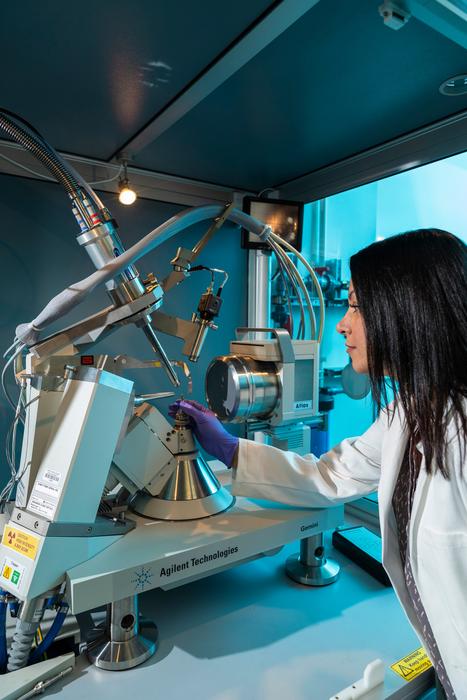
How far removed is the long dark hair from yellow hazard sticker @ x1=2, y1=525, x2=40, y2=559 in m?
0.70

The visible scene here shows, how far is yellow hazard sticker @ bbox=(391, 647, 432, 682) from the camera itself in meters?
0.82

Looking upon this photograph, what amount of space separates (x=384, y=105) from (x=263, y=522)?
115cm

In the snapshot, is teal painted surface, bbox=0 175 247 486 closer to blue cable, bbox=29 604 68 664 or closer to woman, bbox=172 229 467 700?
blue cable, bbox=29 604 68 664

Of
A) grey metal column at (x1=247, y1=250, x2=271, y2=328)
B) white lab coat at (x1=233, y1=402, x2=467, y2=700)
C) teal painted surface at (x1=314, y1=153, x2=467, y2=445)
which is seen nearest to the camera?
white lab coat at (x1=233, y1=402, x2=467, y2=700)

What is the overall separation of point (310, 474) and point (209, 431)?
28cm

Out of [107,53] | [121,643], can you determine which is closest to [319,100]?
[107,53]

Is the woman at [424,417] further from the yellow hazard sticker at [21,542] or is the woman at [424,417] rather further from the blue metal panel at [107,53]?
the yellow hazard sticker at [21,542]

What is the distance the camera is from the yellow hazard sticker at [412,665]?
0.82 meters

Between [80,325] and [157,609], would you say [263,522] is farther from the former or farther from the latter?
[80,325]

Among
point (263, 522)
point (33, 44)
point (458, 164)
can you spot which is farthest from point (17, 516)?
point (458, 164)

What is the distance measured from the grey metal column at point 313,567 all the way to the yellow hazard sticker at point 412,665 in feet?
0.86

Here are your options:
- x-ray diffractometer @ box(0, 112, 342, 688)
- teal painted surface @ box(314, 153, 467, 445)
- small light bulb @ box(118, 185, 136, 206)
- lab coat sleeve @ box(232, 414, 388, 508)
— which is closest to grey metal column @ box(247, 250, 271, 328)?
teal painted surface @ box(314, 153, 467, 445)

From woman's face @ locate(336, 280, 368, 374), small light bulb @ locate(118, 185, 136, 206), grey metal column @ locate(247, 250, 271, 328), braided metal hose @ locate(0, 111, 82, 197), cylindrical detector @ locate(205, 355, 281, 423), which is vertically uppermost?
small light bulb @ locate(118, 185, 136, 206)

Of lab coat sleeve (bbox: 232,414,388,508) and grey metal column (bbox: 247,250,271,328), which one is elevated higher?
grey metal column (bbox: 247,250,271,328)
